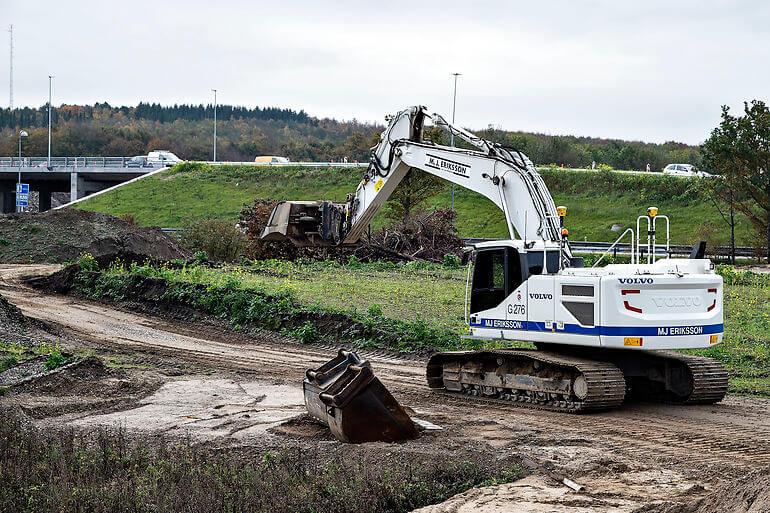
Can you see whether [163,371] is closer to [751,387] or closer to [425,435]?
[425,435]

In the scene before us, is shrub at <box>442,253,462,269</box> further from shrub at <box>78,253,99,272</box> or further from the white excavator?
the white excavator

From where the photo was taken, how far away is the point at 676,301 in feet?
46.2

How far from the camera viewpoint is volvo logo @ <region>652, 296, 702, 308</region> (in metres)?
14.0

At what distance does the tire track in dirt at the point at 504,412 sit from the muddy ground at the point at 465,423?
0.03 m

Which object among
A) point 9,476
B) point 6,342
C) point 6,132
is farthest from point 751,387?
point 6,132

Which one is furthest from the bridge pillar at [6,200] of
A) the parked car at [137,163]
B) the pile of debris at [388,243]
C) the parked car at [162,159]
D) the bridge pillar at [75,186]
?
the pile of debris at [388,243]

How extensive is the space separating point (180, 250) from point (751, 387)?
2388cm

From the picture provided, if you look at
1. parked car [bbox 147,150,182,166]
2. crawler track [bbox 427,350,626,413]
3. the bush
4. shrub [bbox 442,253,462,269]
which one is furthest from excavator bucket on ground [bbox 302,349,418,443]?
parked car [bbox 147,150,182,166]

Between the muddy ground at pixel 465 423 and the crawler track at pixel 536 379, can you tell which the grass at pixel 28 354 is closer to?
the muddy ground at pixel 465 423

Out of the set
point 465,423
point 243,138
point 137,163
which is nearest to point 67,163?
point 137,163

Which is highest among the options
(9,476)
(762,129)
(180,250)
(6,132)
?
(6,132)

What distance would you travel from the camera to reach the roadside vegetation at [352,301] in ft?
66.2

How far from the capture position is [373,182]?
20.5 m

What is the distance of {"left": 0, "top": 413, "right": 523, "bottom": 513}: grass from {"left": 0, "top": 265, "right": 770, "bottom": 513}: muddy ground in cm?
40
